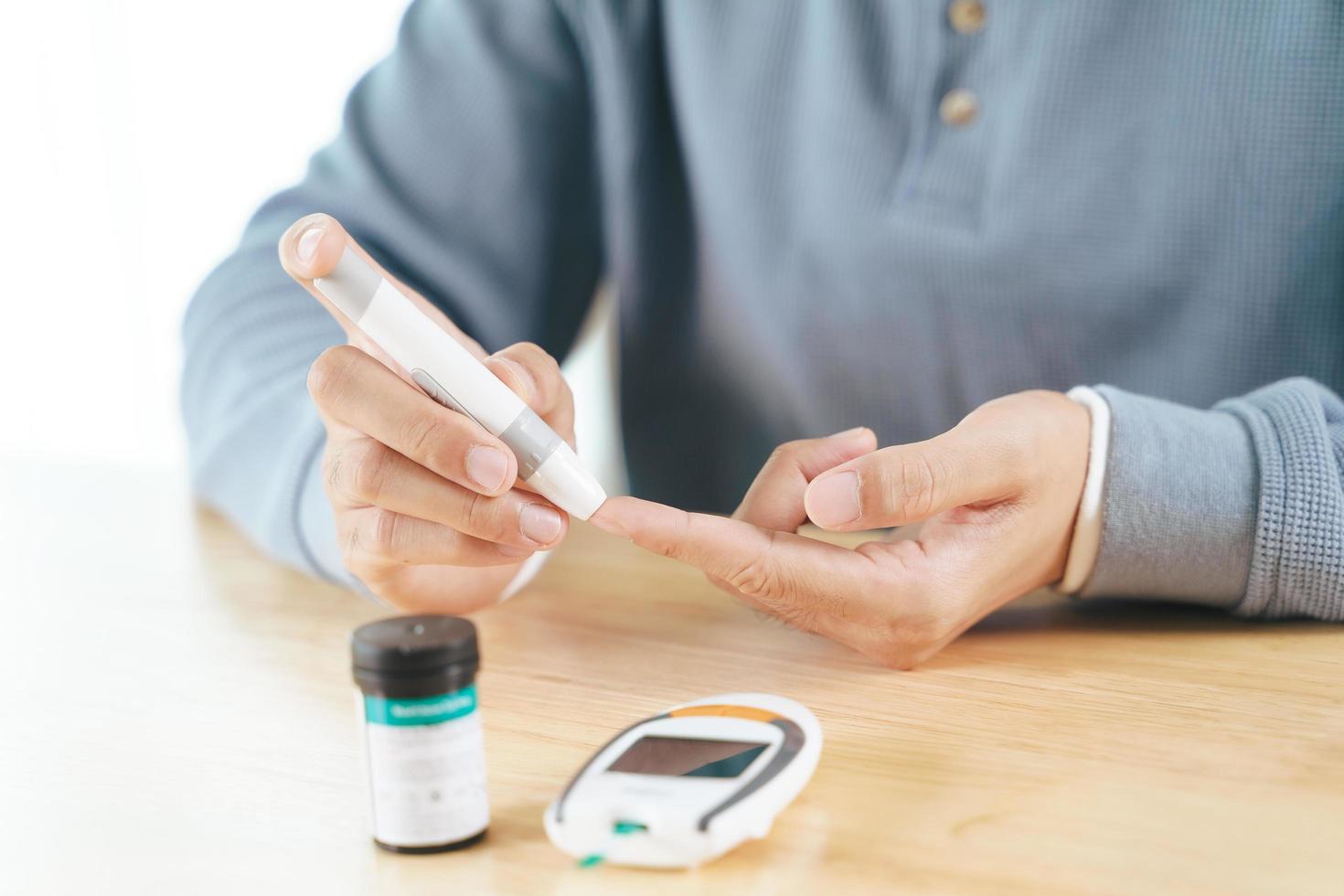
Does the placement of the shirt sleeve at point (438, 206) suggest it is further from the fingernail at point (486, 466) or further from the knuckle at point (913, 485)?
the knuckle at point (913, 485)

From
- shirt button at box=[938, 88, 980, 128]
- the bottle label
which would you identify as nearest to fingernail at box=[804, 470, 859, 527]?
the bottle label

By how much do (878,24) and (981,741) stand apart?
0.68 m

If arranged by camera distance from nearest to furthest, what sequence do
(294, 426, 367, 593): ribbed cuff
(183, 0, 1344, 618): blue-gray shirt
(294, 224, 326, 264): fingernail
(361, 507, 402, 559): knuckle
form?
(294, 224, 326, 264): fingernail < (361, 507, 402, 559): knuckle < (294, 426, 367, 593): ribbed cuff < (183, 0, 1344, 618): blue-gray shirt

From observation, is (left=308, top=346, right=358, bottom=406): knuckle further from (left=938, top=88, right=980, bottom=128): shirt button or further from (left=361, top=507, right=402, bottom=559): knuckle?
(left=938, top=88, right=980, bottom=128): shirt button

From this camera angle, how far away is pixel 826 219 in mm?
1015

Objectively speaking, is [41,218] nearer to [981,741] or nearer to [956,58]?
[956,58]

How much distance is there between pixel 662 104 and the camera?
113 centimetres

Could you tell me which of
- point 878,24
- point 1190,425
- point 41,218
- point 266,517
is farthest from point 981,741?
point 41,218

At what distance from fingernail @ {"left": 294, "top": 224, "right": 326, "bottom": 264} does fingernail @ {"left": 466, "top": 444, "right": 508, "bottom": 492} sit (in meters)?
0.12

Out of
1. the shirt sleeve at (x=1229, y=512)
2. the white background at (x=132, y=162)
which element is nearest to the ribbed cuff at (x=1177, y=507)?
the shirt sleeve at (x=1229, y=512)

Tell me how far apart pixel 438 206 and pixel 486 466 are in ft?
1.78

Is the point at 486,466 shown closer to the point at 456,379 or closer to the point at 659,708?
the point at 456,379

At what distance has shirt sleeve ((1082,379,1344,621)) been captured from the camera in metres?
0.67

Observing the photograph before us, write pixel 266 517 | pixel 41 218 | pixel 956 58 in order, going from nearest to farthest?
pixel 266 517
pixel 956 58
pixel 41 218
